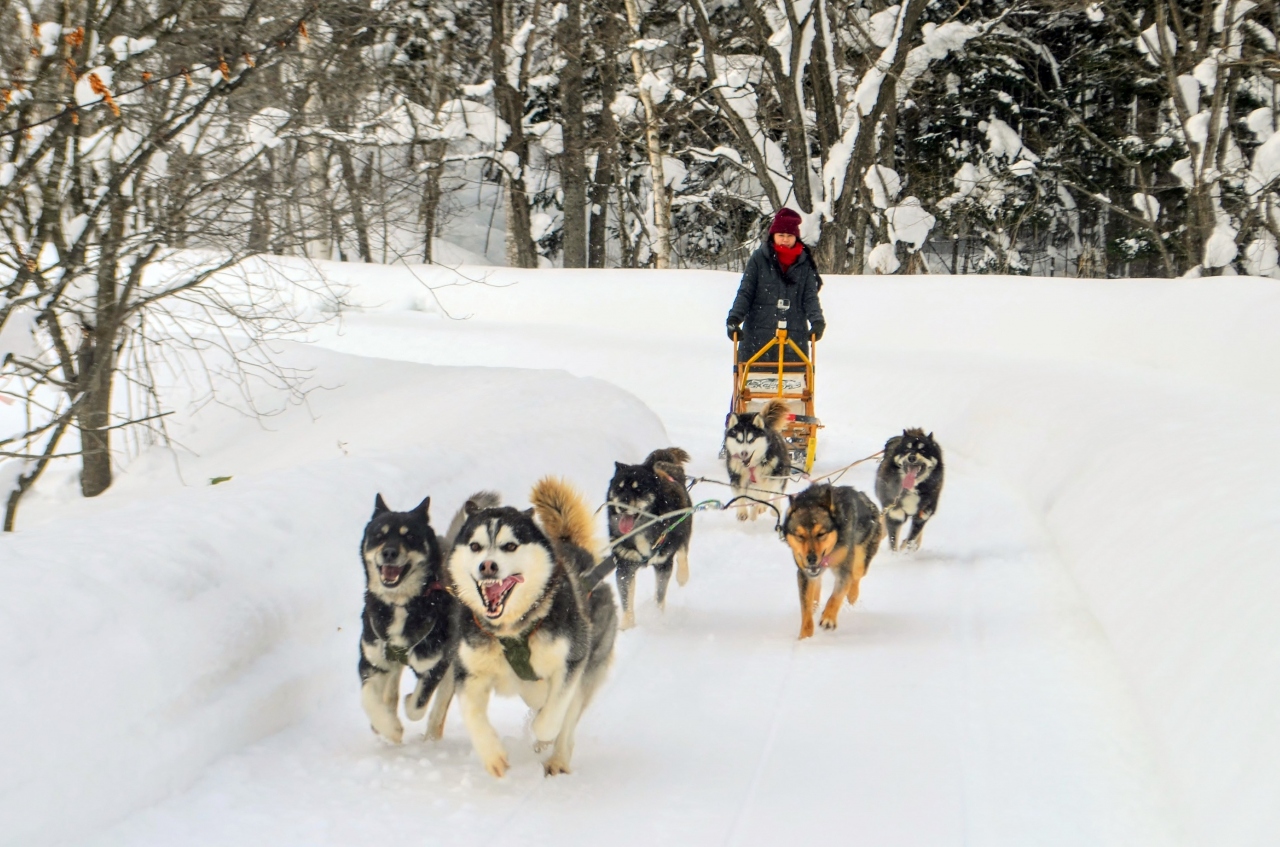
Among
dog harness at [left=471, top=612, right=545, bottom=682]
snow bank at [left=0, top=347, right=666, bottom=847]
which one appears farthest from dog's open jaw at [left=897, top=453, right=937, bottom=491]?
dog harness at [left=471, top=612, right=545, bottom=682]

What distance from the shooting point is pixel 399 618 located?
3.85 metres

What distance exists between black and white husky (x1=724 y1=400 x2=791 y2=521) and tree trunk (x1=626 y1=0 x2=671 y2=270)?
12.3 metres

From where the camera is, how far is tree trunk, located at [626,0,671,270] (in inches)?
774

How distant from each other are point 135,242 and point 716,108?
1434cm

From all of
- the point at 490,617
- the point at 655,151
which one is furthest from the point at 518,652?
the point at 655,151

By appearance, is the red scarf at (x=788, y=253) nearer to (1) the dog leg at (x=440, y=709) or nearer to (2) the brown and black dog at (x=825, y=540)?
(2) the brown and black dog at (x=825, y=540)

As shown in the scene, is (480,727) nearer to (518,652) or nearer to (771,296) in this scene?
(518,652)

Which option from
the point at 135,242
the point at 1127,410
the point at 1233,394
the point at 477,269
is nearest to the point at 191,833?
the point at 135,242

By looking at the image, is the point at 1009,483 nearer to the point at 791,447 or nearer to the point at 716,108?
the point at 791,447

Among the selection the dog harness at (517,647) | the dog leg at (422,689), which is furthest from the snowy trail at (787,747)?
the dog harness at (517,647)

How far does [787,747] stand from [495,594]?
1.27 metres

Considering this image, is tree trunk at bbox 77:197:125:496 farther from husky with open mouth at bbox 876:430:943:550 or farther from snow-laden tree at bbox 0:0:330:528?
husky with open mouth at bbox 876:430:943:550

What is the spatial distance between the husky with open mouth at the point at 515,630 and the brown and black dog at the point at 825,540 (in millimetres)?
1696

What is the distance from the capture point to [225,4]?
802 cm
